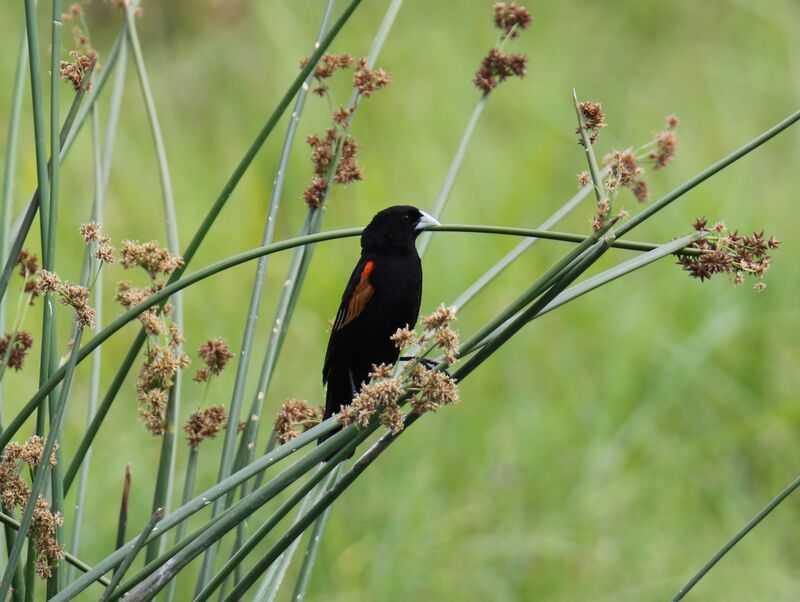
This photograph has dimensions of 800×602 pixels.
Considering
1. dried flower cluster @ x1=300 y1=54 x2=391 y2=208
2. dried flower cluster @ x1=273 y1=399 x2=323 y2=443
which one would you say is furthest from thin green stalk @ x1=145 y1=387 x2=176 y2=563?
dried flower cluster @ x1=300 y1=54 x2=391 y2=208

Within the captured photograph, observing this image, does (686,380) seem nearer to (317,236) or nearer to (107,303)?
(107,303)

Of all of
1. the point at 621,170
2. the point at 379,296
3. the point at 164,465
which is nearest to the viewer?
the point at 621,170

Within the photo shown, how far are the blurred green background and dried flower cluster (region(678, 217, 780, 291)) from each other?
2426 mm

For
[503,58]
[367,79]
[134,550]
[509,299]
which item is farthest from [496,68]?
[509,299]

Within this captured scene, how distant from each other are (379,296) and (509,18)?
565 mm

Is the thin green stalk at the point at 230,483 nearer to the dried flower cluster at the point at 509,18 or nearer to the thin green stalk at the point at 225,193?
the thin green stalk at the point at 225,193

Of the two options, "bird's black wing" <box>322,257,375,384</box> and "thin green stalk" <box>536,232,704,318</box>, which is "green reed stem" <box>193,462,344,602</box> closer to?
"thin green stalk" <box>536,232,704,318</box>

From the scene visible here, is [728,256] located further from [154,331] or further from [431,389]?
[154,331]

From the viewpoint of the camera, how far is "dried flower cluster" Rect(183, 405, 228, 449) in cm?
159

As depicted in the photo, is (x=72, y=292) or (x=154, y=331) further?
(x=154, y=331)

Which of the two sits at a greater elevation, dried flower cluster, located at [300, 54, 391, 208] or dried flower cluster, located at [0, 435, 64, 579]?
dried flower cluster, located at [300, 54, 391, 208]

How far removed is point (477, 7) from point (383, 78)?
5467mm

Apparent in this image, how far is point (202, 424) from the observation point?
5.24ft

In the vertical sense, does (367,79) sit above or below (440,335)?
above
